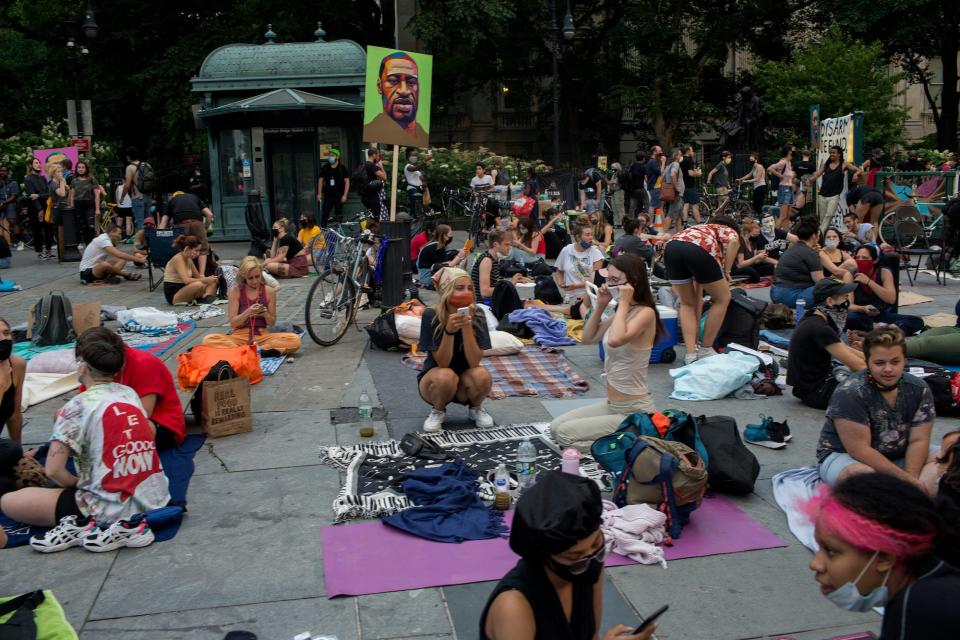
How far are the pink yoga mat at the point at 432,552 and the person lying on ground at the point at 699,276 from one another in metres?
3.69

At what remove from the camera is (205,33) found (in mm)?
31078

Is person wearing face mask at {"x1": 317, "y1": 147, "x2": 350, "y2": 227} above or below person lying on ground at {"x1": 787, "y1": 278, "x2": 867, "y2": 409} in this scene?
above

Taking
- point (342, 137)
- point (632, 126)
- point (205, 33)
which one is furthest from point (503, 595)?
point (632, 126)

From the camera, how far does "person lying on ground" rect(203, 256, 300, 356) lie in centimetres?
921

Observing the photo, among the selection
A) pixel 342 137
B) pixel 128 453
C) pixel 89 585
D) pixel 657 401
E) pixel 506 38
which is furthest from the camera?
pixel 506 38

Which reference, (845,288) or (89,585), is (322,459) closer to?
(89,585)

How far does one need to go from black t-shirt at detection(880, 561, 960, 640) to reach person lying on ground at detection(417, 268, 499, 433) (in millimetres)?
4553

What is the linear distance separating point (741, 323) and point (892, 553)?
6.89 m

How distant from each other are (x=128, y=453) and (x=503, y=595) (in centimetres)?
316

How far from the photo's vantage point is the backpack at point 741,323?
364 inches

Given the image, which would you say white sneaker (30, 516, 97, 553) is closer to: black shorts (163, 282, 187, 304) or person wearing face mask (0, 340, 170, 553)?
person wearing face mask (0, 340, 170, 553)

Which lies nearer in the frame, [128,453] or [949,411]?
[128,453]

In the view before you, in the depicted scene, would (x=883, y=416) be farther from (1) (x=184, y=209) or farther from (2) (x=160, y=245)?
(1) (x=184, y=209)

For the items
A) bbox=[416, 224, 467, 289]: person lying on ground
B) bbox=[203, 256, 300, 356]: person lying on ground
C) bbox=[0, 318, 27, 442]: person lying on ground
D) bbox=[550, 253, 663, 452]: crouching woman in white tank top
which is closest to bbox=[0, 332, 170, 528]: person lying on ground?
bbox=[0, 318, 27, 442]: person lying on ground
